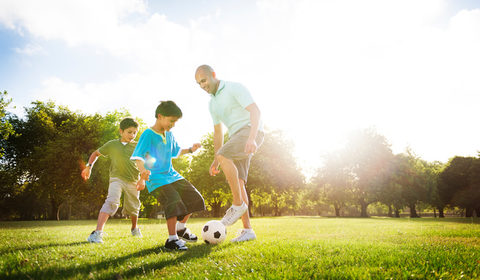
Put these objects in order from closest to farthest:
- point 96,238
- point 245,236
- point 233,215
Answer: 1. point 233,215
2. point 245,236
3. point 96,238

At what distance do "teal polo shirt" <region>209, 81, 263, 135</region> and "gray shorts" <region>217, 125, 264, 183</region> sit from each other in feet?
0.46

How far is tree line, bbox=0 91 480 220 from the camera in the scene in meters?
25.8

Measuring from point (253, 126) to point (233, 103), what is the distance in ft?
2.25

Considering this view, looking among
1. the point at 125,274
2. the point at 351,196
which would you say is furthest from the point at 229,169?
the point at 351,196

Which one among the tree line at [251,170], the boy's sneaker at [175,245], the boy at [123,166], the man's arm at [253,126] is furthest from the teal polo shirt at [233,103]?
the tree line at [251,170]

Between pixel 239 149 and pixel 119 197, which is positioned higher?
pixel 239 149

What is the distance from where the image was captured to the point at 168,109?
4.80m

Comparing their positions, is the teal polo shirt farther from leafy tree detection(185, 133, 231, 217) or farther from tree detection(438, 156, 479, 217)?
tree detection(438, 156, 479, 217)

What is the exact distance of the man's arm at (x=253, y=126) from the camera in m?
4.58

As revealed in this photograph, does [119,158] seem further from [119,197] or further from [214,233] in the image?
[214,233]

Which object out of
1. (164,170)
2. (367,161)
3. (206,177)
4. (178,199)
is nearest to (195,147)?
(164,170)

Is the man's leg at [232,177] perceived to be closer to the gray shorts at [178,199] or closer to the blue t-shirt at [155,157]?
the gray shorts at [178,199]

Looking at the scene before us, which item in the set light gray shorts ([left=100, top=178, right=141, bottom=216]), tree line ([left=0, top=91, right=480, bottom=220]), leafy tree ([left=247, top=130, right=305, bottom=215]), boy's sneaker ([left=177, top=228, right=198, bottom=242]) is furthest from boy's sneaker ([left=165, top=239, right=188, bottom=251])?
leafy tree ([left=247, top=130, right=305, bottom=215])

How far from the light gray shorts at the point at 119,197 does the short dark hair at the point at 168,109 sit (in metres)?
2.69
